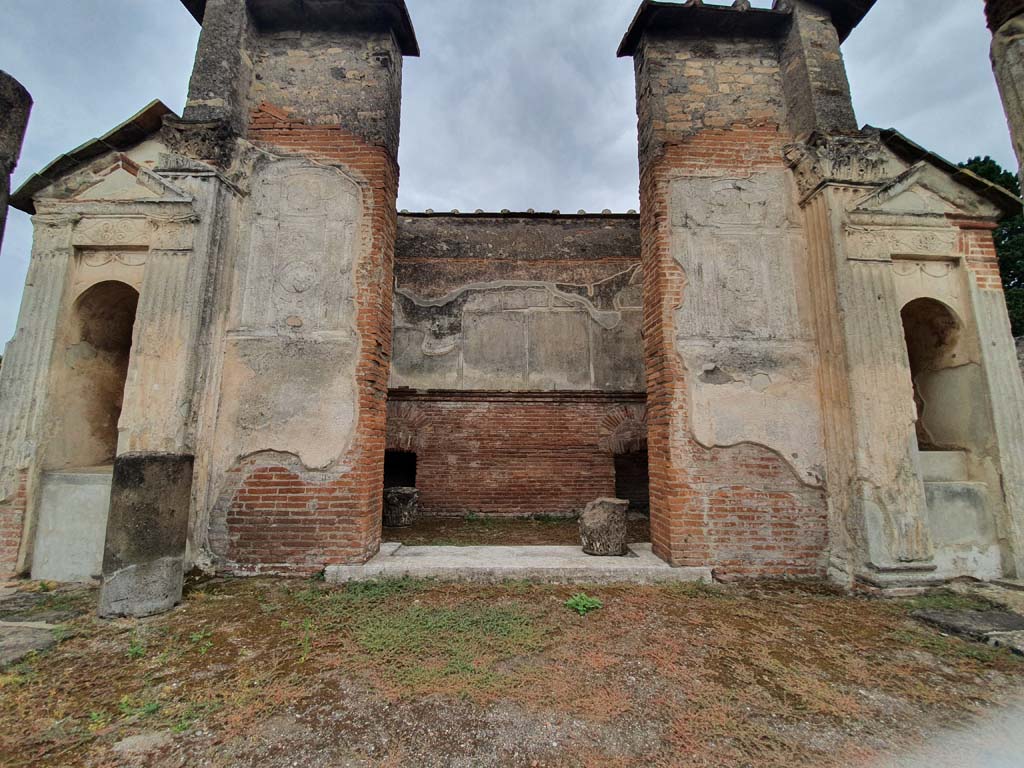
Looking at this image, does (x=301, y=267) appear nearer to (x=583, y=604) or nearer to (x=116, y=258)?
(x=116, y=258)

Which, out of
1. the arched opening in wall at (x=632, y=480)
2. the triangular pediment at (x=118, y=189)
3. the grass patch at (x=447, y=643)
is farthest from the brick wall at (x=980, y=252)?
the triangular pediment at (x=118, y=189)

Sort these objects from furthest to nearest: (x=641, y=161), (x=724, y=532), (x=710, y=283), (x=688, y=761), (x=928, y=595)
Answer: (x=641, y=161) < (x=710, y=283) < (x=724, y=532) < (x=928, y=595) < (x=688, y=761)

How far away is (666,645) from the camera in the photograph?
3178mm

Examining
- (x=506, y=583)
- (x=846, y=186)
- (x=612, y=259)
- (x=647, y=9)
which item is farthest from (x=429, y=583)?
(x=612, y=259)

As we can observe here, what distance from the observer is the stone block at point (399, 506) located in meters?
8.09

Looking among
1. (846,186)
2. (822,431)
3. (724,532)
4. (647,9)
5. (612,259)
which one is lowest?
(724,532)

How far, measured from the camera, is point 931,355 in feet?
16.8

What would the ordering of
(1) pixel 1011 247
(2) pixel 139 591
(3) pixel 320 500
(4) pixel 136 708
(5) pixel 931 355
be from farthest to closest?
(1) pixel 1011 247, (5) pixel 931 355, (3) pixel 320 500, (2) pixel 139 591, (4) pixel 136 708

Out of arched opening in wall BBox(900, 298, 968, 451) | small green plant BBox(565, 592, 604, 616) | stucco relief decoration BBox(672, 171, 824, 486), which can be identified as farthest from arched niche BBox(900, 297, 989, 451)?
small green plant BBox(565, 592, 604, 616)

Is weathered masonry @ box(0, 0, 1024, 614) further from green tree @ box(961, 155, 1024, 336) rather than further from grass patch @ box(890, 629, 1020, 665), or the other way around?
green tree @ box(961, 155, 1024, 336)

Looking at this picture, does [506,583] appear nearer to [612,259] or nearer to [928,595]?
[928,595]

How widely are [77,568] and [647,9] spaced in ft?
26.5

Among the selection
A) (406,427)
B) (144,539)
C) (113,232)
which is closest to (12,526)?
(144,539)

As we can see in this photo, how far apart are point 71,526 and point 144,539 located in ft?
4.43
